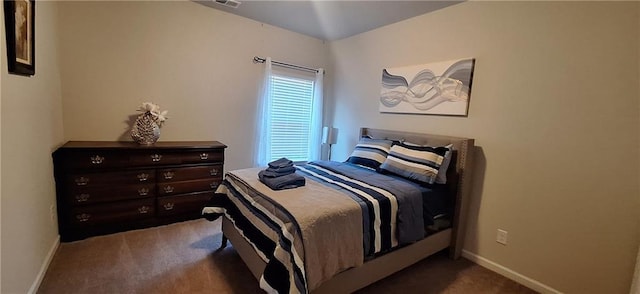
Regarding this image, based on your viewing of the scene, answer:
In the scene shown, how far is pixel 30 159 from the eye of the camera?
1.77 meters

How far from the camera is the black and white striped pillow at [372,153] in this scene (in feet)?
9.50

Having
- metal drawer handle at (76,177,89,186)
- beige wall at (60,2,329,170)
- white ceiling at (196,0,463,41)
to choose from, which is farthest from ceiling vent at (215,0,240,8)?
metal drawer handle at (76,177,89,186)

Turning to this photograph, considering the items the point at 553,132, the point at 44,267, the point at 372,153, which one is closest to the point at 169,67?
the point at 44,267

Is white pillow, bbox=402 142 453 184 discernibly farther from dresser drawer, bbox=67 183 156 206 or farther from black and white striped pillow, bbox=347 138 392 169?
dresser drawer, bbox=67 183 156 206

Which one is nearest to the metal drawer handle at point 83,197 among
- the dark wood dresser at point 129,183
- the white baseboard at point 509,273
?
the dark wood dresser at point 129,183

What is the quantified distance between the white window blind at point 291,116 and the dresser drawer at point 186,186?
98 centimetres

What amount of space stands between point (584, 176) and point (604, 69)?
0.73 metres

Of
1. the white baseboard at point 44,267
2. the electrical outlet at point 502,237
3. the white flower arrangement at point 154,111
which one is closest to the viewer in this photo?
the white baseboard at point 44,267

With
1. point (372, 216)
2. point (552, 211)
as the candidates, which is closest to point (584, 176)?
point (552, 211)

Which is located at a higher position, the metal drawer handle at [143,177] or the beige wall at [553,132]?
the beige wall at [553,132]

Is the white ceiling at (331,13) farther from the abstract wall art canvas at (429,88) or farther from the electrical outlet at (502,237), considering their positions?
the electrical outlet at (502,237)

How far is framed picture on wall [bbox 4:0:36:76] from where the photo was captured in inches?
55.1

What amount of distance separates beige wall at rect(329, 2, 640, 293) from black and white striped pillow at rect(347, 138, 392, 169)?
510 millimetres

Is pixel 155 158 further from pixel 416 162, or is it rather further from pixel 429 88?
pixel 429 88
